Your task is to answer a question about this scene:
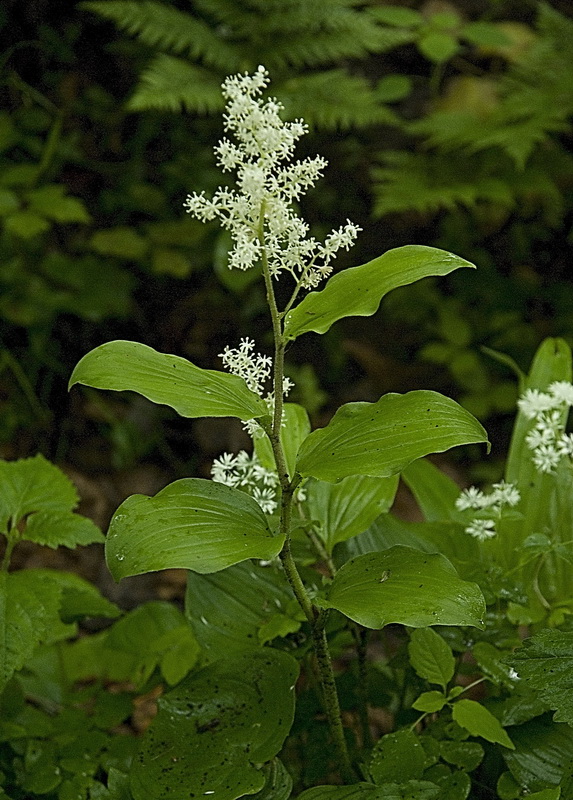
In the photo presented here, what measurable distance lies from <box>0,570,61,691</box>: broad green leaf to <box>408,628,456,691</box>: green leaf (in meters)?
0.57

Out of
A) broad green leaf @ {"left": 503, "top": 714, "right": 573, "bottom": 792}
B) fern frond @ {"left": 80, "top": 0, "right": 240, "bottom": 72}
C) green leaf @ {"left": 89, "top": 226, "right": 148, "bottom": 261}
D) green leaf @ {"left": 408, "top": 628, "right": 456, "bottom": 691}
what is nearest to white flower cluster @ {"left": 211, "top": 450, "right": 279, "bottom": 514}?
green leaf @ {"left": 408, "top": 628, "right": 456, "bottom": 691}

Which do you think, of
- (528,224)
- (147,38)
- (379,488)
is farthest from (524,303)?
(379,488)

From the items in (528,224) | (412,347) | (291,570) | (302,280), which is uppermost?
(302,280)

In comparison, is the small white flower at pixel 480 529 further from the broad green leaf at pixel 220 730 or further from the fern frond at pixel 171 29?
the fern frond at pixel 171 29

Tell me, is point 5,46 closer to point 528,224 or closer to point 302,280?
point 528,224

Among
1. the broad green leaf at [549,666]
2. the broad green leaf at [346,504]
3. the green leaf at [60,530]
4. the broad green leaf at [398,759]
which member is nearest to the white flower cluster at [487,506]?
the broad green leaf at [346,504]

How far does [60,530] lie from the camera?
1416 mm

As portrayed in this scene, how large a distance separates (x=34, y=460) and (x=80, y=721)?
0.50 metres

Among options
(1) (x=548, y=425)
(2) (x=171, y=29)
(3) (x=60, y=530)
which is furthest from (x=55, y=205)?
(1) (x=548, y=425)

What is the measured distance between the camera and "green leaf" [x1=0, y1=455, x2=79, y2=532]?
145 cm

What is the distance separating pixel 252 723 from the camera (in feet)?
4.09

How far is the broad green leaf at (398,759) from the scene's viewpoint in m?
1.14

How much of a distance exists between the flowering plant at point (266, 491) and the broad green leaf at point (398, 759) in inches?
0.5

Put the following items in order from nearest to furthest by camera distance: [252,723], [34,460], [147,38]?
[252,723], [34,460], [147,38]
